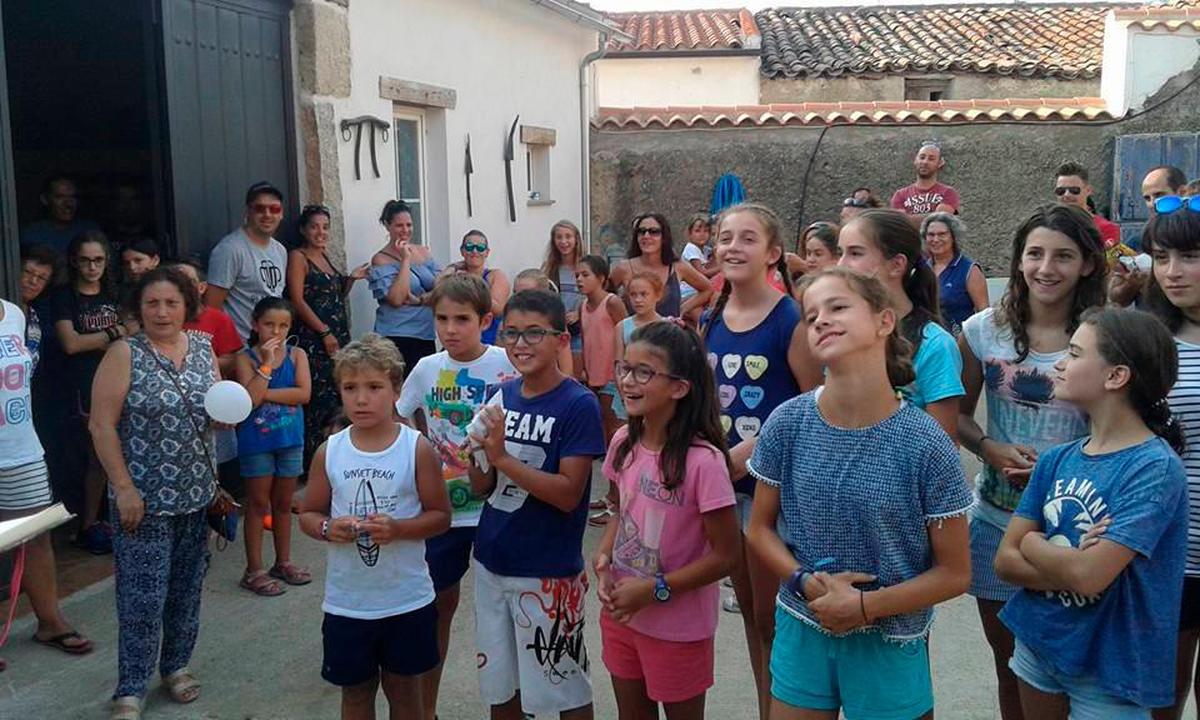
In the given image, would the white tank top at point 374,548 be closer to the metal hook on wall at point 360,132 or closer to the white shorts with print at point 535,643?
the white shorts with print at point 535,643

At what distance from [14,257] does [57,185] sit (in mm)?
1382

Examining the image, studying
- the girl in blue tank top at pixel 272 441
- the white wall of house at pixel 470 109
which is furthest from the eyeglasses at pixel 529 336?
the white wall of house at pixel 470 109

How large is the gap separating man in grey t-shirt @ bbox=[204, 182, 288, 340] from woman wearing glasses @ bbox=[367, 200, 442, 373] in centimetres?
90

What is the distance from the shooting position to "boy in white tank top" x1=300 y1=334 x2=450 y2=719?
2.92 meters

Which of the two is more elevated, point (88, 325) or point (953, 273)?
point (953, 273)

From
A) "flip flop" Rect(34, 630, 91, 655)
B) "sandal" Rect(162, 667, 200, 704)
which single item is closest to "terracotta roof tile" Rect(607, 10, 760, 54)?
"flip flop" Rect(34, 630, 91, 655)

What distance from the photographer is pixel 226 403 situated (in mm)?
3688

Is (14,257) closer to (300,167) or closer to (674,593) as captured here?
(300,167)

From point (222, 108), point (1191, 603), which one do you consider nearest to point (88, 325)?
point (222, 108)

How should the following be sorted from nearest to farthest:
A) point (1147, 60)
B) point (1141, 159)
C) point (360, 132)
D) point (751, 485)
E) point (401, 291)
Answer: point (751, 485), point (401, 291), point (360, 132), point (1141, 159), point (1147, 60)

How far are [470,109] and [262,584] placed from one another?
16.3 ft

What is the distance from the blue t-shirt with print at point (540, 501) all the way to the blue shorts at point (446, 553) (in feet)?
0.94

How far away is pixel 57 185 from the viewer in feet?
18.8

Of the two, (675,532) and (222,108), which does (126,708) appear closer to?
(675,532)
